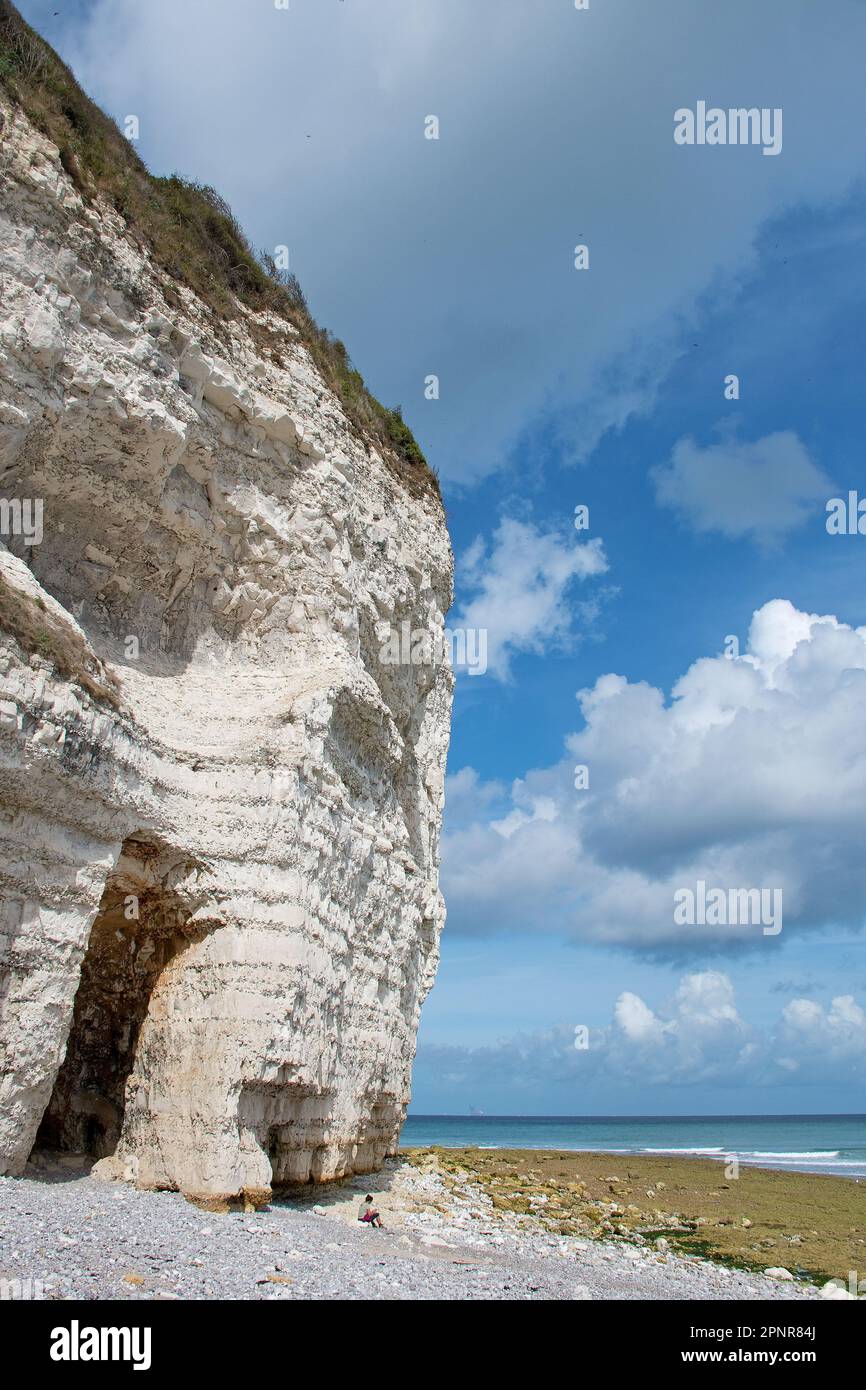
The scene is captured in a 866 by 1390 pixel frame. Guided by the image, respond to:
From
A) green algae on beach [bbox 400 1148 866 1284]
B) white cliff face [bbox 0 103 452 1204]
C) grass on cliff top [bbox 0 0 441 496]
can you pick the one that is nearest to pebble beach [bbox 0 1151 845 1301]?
white cliff face [bbox 0 103 452 1204]

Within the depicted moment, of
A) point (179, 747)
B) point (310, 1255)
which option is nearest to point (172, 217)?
point (179, 747)

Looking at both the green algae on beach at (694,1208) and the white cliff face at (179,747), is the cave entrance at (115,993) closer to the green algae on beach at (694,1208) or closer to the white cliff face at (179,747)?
the white cliff face at (179,747)

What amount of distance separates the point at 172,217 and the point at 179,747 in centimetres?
1054

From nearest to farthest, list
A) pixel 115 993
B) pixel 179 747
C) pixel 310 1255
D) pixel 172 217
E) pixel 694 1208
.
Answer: pixel 310 1255, pixel 179 747, pixel 115 993, pixel 172 217, pixel 694 1208

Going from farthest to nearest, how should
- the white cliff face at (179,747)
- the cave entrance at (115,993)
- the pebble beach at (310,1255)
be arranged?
1. the cave entrance at (115,993)
2. the white cliff face at (179,747)
3. the pebble beach at (310,1255)

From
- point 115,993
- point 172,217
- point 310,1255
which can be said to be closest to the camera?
point 310,1255

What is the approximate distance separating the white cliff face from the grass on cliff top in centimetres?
58

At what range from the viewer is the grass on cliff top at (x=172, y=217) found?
14008 mm

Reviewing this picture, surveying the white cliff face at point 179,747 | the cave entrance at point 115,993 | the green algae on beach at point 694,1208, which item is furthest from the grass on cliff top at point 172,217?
the green algae on beach at point 694,1208

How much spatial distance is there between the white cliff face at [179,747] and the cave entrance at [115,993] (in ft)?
0.14

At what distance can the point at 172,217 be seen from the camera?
16984mm

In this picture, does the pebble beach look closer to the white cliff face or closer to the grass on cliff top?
the white cliff face

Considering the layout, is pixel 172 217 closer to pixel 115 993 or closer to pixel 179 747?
pixel 179 747
